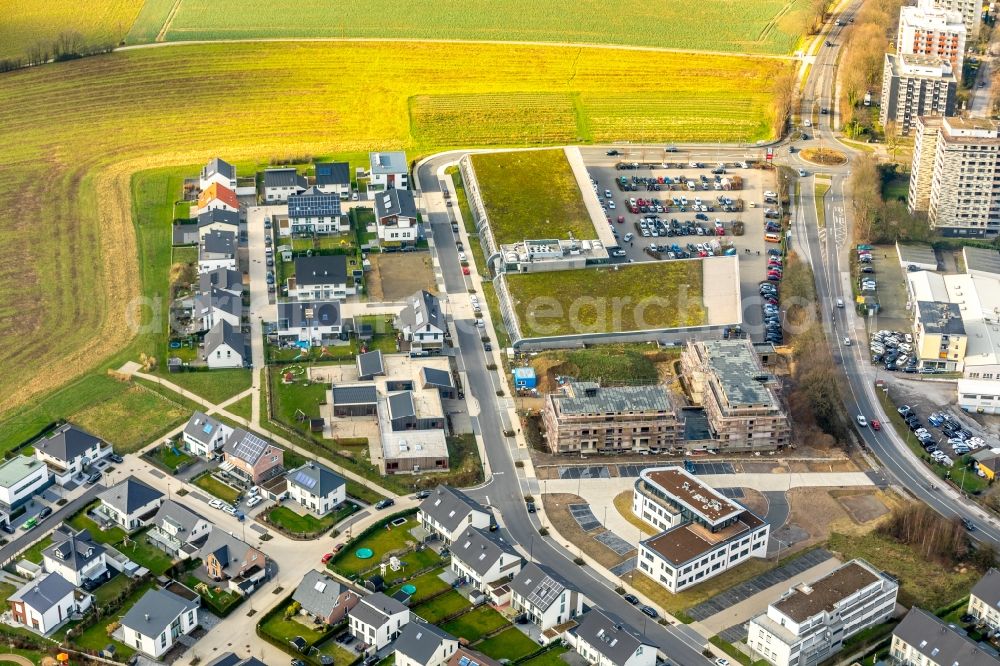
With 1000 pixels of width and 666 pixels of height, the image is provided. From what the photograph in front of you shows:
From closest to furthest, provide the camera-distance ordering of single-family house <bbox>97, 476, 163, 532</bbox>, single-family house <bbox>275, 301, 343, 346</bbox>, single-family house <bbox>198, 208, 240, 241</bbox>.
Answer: single-family house <bbox>97, 476, 163, 532</bbox>, single-family house <bbox>275, 301, 343, 346</bbox>, single-family house <bbox>198, 208, 240, 241</bbox>

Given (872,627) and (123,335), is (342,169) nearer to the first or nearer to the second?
(123,335)

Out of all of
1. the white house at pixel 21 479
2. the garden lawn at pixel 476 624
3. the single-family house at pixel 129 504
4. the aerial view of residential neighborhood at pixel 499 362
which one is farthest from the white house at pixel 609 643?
the white house at pixel 21 479

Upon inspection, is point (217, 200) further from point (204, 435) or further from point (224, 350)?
point (204, 435)

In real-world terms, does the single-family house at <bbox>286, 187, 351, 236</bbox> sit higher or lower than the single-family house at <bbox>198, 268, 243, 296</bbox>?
higher

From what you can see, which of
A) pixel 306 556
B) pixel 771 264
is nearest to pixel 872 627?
pixel 306 556

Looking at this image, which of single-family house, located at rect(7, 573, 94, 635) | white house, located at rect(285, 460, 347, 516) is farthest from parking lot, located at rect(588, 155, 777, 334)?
single-family house, located at rect(7, 573, 94, 635)

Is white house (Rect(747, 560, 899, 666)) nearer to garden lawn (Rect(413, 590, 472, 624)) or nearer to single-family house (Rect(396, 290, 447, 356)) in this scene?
garden lawn (Rect(413, 590, 472, 624))
